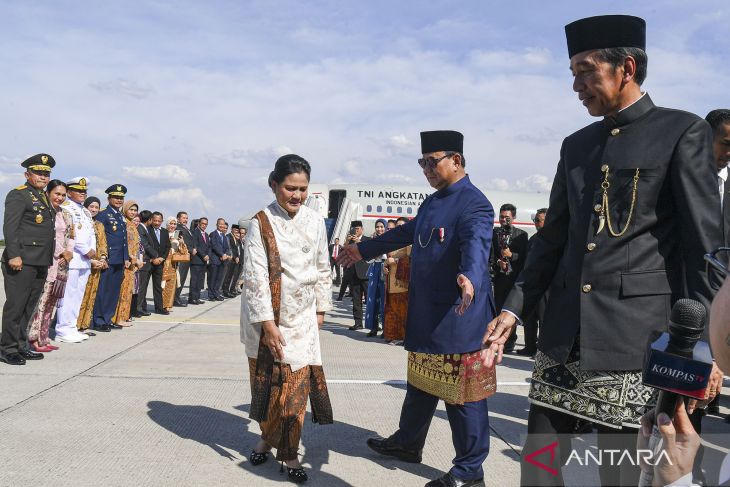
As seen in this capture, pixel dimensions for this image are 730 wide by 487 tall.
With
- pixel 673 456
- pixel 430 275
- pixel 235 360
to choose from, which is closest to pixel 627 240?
pixel 673 456

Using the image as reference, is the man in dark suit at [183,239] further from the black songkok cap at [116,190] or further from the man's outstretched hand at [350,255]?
the man's outstretched hand at [350,255]

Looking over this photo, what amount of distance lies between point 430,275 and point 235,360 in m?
4.25

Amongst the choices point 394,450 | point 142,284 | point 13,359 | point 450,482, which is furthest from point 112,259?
point 450,482

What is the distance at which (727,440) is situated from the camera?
451cm

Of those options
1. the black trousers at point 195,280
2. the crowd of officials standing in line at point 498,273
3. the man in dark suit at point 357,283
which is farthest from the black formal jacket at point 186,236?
the crowd of officials standing in line at point 498,273

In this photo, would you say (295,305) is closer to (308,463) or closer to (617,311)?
(308,463)

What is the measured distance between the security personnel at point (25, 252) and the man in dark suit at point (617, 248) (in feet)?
18.8

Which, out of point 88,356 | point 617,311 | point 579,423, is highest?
point 617,311

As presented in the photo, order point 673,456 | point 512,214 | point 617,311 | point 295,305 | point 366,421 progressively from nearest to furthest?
point 673,456 < point 617,311 < point 295,305 < point 366,421 < point 512,214

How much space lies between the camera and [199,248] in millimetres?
14969

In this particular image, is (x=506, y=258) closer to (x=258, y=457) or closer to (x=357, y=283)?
(x=357, y=283)

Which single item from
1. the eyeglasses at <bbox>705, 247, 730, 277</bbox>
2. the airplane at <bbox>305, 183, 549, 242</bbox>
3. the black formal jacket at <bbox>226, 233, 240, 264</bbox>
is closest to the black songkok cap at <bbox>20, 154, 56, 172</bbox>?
the eyeglasses at <bbox>705, 247, 730, 277</bbox>

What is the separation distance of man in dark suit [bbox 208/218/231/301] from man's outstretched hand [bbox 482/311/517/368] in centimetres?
1410

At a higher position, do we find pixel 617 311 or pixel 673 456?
pixel 617 311
